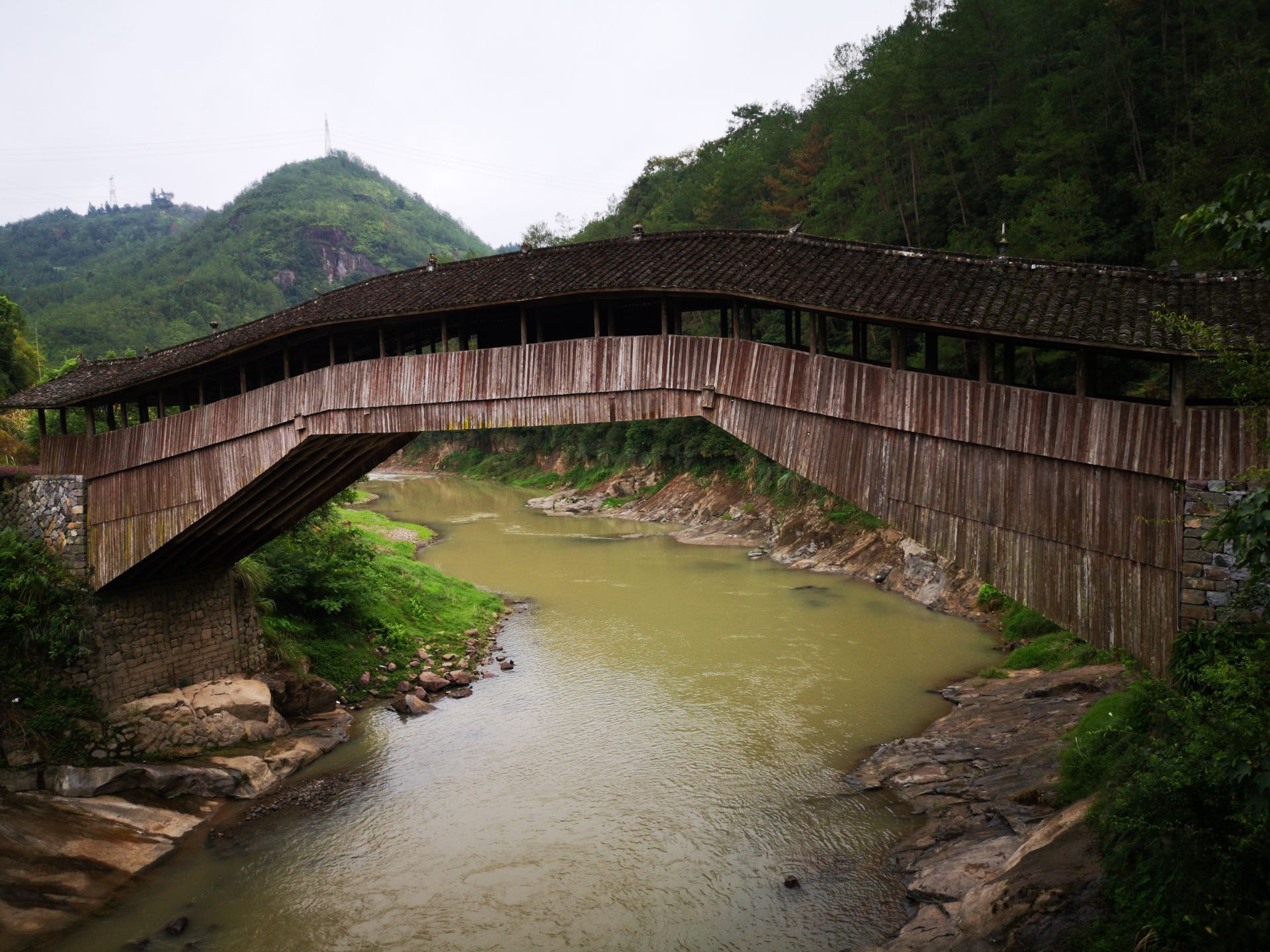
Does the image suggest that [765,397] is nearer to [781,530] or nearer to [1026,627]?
[1026,627]

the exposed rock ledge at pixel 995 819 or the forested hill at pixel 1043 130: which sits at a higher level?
the forested hill at pixel 1043 130

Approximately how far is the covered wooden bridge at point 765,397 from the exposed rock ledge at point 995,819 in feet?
7.28

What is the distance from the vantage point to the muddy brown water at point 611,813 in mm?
9320

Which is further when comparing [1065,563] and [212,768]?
[212,768]

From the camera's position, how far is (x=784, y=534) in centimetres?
2830

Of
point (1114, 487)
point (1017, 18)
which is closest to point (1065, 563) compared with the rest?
point (1114, 487)

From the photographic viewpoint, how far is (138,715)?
1323 cm

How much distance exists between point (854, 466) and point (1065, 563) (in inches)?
97.3

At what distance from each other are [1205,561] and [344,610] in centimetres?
1529

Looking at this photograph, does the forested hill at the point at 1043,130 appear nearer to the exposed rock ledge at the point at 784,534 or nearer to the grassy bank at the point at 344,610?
the exposed rock ledge at the point at 784,534

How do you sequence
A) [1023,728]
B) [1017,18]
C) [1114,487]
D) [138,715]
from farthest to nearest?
[1017,18], [138,715], [1023,728], [1114,487]

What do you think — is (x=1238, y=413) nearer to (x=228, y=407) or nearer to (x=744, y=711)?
(x=744, y=711)

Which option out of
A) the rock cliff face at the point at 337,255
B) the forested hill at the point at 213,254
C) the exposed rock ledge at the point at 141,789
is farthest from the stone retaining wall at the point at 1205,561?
the rock cliff face at the point at 337,255

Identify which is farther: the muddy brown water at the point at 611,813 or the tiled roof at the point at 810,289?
the muddy brown water at the point at 611,813
